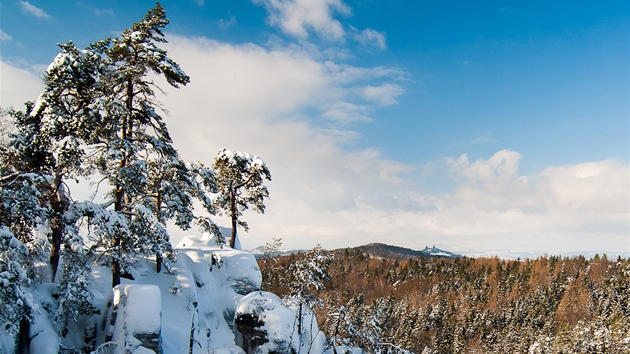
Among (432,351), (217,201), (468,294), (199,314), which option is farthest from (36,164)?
(468,294)

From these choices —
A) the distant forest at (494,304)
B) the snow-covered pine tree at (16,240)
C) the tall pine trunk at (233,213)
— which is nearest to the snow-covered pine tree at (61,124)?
the snow-covered pine tree at (16,240)

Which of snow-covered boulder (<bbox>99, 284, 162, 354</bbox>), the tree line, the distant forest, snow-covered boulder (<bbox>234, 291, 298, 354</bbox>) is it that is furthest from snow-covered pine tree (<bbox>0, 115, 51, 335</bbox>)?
the distant forest

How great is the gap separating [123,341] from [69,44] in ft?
31.7

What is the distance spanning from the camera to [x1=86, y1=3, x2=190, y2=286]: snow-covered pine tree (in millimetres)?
11570

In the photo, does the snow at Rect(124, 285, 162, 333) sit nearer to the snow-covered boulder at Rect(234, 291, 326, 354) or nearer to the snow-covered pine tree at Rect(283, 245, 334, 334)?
the snow-covered boulder at Rect(234, 291, 326, 354)

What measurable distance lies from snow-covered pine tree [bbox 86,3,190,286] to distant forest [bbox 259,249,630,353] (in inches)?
1019

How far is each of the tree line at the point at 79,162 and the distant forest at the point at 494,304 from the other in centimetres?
2659

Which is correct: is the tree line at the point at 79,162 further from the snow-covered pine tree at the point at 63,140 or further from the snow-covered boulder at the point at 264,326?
the snow-covered boulder at the point at 264,326

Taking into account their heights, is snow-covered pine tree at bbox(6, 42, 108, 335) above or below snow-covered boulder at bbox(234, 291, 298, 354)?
above

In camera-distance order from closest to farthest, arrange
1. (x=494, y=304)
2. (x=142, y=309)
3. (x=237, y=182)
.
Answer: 1. (x=142, y=309)
2. (x=237, y=182)
3. (x=494, y=304)

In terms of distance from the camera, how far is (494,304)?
313ft

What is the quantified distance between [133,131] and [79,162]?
259 cm

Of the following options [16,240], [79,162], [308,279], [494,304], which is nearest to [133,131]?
[79,162]

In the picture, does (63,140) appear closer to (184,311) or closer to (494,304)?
(184,311)
